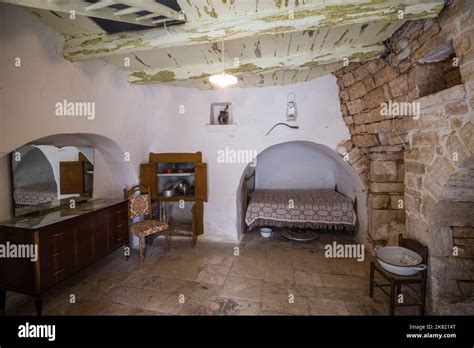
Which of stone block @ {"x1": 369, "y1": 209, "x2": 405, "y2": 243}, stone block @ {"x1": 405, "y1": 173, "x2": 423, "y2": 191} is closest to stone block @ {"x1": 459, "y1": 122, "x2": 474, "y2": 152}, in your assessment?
stone block @ {"x1": 405, "y1": 173, "x2": 423, "y2": 191}

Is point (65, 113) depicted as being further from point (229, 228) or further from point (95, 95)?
point (229, 228)

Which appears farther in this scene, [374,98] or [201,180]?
[201,180]

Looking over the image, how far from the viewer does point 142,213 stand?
3832 millimetres

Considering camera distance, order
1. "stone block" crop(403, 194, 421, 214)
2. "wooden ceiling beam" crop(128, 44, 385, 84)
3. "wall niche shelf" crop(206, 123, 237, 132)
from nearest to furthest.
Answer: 1. "stone block" crop(403, 194, 421, 214)
2. "wooden ceiling beam" crop(128, 44, 385, 84)
3. "wall niche shelf" crop(206, 123, 237, 132)

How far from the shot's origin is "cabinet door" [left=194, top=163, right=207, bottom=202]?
13.2 ft

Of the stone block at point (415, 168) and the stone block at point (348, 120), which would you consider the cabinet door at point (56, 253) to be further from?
the stone block at point (348, 120)

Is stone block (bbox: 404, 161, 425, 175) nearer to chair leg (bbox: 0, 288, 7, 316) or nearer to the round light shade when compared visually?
the round light shade

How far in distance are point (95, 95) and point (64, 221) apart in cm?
168

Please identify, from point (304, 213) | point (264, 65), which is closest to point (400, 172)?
point (304, 213)

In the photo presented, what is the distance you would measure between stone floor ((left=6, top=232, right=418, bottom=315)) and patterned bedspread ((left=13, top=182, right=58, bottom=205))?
1.21m

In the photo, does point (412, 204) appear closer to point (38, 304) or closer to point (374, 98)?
point (374, 98)

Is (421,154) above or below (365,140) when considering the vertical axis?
below

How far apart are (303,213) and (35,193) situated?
→ 4.66 metres

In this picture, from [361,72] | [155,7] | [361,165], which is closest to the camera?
[155,7]
